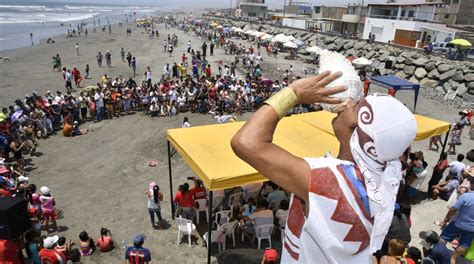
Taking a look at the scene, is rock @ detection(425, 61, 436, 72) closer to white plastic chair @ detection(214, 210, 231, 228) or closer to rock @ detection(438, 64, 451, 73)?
rock @ detection(438, 64, 451, 73)

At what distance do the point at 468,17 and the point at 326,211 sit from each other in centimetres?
6366

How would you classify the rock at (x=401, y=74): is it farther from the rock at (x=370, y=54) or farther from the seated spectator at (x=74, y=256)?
the seated spectator at (x=74, y=256)

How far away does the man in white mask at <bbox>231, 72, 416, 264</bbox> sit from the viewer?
1.36 meters

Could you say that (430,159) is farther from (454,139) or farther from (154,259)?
(154,259)

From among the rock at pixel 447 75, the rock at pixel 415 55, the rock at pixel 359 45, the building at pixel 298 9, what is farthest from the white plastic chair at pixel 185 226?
the building at pixel 298 9

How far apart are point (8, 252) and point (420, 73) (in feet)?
96.2

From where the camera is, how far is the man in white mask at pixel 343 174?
4.46ft

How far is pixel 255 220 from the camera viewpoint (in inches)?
300

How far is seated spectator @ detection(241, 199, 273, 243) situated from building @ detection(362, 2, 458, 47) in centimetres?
3430

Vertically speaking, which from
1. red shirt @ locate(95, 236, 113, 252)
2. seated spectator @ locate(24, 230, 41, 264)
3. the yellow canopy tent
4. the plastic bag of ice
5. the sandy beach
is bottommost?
the sandy beach

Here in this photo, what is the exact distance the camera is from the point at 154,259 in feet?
23.7

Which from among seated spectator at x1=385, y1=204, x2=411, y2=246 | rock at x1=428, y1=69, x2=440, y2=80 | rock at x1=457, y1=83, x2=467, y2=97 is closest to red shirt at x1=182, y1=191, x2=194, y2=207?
seated spectator at x1=385, y1=204, x2=411, y2=246

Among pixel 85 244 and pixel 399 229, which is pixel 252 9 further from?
pixel 399 229

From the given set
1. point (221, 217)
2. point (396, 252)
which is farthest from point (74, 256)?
point (396, 252)
